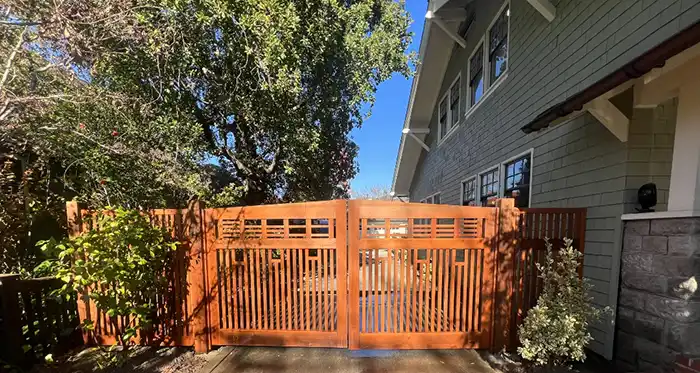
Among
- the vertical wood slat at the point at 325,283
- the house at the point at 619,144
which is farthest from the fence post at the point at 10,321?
the house at the point at 619,144

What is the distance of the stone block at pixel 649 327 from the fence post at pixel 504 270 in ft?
3.19

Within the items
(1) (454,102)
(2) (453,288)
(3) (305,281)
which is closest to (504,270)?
(2) (453,288)

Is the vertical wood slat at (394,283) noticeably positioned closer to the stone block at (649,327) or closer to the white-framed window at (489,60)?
the stone block at (649,327)

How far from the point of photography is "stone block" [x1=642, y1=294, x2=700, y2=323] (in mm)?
2143

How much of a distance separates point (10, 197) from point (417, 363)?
5224mm

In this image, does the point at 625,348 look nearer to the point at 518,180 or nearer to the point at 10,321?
the point at 518,180

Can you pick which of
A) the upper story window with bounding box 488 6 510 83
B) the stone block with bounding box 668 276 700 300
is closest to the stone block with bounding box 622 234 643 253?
the stone block with bounding box 668 276 700 300

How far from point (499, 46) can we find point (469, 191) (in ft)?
10.6

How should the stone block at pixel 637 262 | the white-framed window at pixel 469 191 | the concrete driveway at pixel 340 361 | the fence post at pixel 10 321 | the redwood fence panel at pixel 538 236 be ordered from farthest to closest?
the white-framed window at pixel 469 191
the redwood fence panel at pixel 538 236
the concrete driveway at pixel 340 361
the fence post at pixel 10 321
the stone block at pixel 637 262

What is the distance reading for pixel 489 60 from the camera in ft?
18.8

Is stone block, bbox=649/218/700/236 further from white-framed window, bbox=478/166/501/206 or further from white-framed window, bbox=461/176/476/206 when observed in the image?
white-framed window, bbox=461/176/476/206

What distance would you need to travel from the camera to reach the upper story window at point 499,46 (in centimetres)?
510

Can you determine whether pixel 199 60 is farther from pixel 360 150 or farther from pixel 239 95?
pixel 360 150

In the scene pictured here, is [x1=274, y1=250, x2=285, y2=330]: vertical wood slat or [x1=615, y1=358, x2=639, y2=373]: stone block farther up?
[x1=274, y1=250, x2=285, y2=330]: vertical wood slat
